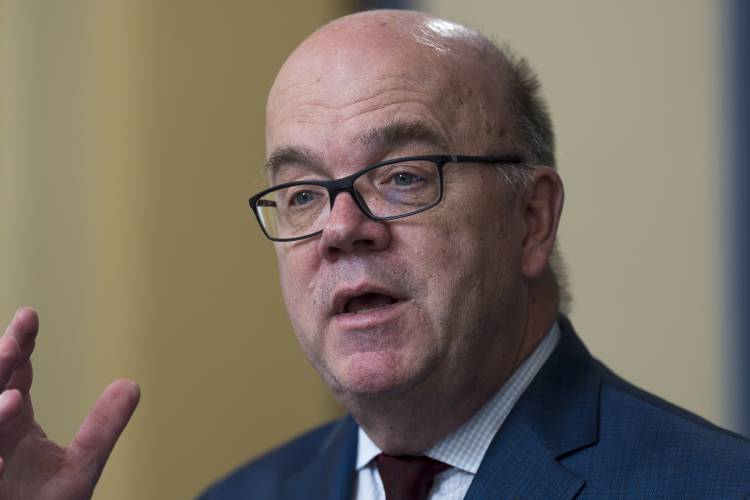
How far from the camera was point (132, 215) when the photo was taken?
3.22m

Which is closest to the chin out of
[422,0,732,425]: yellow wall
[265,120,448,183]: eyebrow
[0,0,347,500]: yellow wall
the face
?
the face

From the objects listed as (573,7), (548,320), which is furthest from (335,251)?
(573,7)

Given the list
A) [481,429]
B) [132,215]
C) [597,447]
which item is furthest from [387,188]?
[132,215]

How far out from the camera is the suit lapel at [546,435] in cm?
178

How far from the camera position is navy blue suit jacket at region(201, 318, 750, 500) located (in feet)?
5.70

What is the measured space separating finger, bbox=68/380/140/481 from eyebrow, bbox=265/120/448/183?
1.86 ft

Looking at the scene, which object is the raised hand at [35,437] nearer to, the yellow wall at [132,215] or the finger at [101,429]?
the finger at [101,429]

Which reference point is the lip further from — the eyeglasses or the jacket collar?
the jacket collar

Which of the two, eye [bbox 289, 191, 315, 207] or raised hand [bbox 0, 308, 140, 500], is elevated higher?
eye [bbox 289, 191, 315, 207]

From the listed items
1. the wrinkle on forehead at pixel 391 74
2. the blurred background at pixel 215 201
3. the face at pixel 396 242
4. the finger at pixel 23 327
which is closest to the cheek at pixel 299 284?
the face at pixel 396 242

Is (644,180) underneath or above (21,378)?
above

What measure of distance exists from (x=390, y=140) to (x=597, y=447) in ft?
2.24

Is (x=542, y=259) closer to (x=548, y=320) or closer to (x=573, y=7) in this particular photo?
(x=548, y=320)

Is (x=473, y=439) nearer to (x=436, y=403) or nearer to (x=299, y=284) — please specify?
(x=436, y=403)
